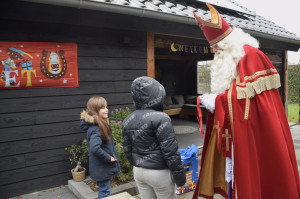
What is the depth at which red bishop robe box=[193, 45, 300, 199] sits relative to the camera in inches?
87.0

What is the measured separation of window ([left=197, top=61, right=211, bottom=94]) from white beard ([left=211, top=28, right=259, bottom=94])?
30.0ft

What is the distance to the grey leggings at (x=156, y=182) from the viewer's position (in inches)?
90.2

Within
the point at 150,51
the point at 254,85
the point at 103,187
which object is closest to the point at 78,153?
the point at 103,187

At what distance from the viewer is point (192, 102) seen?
1088cm

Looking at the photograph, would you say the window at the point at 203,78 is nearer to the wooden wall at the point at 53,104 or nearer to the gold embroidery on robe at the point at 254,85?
the wooden wall at the point at 53,104

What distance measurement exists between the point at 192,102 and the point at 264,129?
28.4ft

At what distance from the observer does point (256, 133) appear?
2.27m

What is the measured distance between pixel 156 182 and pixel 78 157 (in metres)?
2.41

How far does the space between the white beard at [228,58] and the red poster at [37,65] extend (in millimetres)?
2619

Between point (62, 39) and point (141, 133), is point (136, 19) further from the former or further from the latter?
point (141, 133)

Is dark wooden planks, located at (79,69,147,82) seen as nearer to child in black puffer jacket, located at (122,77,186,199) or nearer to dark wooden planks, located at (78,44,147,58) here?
dark wooden planks, located at (78,44,147,58)

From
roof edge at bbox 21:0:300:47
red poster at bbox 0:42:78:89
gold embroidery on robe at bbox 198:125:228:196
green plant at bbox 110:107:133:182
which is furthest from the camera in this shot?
green plant at bbox 110:107:133:182

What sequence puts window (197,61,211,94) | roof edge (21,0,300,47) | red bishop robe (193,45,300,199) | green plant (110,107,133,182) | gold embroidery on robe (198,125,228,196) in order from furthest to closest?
window (197,61,211,94) < green plant (110,107,133,182) < roof edge (21,0,300,47) < gold embroidery on robe (198,125,228,196) < red bishop robe (193,45,300,199)

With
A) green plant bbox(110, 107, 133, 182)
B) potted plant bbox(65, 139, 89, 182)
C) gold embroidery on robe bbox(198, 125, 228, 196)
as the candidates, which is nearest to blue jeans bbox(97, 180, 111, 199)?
green plant bbox(110, 107, 133, 182)
